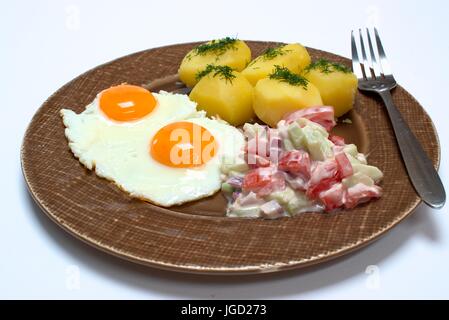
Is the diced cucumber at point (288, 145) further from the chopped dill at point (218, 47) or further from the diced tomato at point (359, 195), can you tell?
the chopped dill at point (218, 47)

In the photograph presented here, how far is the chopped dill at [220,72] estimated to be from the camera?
471 centimetres

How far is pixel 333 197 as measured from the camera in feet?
12.2

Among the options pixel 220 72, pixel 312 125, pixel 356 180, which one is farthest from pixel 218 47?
pixel 356 180

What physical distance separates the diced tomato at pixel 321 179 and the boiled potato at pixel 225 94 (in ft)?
3.66

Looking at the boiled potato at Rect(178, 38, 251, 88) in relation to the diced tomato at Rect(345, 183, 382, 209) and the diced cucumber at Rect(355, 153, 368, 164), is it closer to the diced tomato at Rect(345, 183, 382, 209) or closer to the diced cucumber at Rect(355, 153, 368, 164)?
the diced cucumber at Rect(355, 153, 368, 164)

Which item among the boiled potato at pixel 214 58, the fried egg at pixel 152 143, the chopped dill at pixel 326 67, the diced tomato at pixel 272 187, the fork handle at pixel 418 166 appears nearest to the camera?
the fork handle at pixel 418 166

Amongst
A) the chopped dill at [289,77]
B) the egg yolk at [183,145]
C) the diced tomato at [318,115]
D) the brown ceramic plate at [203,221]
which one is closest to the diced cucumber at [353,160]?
the brown ceramic plate at [203,221]

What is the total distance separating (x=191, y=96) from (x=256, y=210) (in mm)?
1454

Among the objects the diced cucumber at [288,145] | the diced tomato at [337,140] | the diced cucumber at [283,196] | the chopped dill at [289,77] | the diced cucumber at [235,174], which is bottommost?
the diced cucumber at [283,196]

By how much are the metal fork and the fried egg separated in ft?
3.84

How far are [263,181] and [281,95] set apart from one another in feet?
3.04

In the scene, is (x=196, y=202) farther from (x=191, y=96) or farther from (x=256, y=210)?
(x=191, y=96)

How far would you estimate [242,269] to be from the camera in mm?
3250

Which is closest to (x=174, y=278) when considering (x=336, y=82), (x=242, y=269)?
(x=242, y=269)
